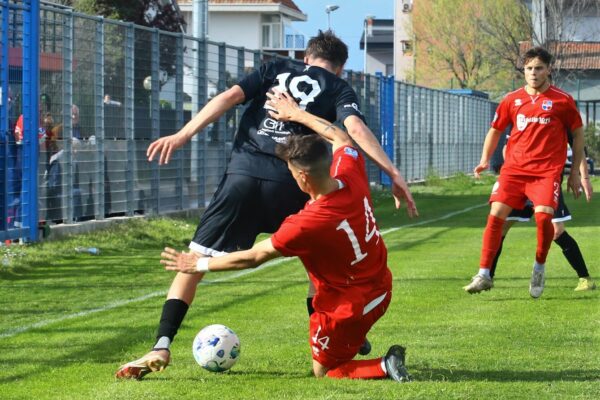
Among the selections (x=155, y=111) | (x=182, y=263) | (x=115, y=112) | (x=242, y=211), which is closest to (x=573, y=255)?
(x=242, y=211)

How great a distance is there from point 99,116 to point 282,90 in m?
9.86

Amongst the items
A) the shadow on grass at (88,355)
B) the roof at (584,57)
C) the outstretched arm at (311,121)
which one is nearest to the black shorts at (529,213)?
the shadow on grass at (88,355)

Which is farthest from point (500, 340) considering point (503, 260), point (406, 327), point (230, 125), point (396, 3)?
point (396, 3)

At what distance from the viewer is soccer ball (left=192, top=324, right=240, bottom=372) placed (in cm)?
718

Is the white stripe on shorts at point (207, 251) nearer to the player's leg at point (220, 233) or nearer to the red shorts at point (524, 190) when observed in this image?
the player's leg at point (220, 233)

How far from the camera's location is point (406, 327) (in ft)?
29.8

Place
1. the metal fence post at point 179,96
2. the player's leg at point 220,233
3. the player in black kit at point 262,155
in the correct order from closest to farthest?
the player's leg at point 220,233 → the player in black kit at point 262,155 → the metal fence post at point 179,96

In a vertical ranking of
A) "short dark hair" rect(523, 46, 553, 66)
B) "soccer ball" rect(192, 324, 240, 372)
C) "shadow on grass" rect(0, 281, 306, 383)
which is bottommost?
"shadow on grass" rect(0, 281, 306, 383)

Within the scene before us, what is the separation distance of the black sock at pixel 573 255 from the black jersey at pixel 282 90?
15.5 ft

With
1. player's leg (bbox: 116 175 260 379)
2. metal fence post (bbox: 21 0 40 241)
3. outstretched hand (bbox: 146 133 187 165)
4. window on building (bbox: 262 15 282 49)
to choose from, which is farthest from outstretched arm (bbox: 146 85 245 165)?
window on building (bbox: 262 15 282 49)

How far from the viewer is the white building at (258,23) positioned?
76500 mm

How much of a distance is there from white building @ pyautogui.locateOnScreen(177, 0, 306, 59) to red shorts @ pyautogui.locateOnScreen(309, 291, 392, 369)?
2705 inches

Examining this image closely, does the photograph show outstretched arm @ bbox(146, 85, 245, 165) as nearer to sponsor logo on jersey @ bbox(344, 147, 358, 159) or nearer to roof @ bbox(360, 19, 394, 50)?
sponsor logo on jersey @ bbox(344, 147, 358, 159)

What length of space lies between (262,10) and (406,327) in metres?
68.6
